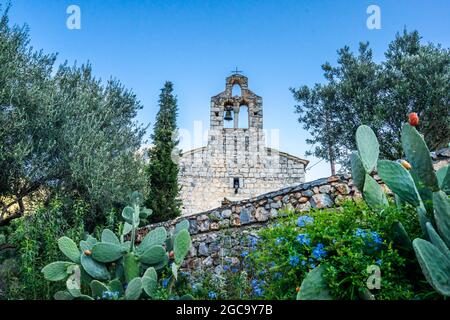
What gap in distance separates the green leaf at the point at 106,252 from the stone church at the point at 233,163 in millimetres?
11576

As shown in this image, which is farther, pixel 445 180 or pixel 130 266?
pixel 130 266

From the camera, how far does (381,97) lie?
11.2 m

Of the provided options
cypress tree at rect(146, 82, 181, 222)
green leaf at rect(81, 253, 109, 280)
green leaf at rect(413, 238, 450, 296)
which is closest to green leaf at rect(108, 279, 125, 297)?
green leaf at rect(81, 253, 109, 280)

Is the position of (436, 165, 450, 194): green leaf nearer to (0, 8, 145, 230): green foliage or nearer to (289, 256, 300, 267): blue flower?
(289, 256, 300, 267): blue flower

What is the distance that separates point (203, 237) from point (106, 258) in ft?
8.99

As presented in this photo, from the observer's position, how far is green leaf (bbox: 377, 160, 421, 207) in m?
2.43

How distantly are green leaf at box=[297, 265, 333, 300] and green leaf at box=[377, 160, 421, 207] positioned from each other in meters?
0.79

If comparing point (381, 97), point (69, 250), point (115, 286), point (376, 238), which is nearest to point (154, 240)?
Answer: point (115, 286)

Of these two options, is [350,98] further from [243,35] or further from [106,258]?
[106,258]

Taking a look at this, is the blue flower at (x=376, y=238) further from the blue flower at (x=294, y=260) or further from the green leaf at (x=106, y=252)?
the green leaf at (x=106, y=252)

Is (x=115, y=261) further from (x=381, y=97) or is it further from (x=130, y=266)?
(x=381, y=97)

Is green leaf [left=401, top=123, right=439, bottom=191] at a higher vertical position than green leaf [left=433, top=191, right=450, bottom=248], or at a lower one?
higher

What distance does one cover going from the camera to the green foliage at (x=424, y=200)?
1.87 metres

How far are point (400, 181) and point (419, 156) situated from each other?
0.30 meters
